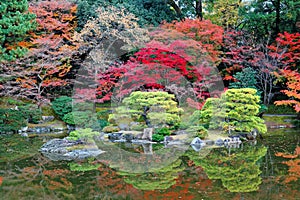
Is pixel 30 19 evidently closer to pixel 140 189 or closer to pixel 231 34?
pixel 231 34

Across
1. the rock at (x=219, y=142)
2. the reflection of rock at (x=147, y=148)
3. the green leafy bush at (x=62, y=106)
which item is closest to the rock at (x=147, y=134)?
the reflection of rock at (x=147, y=148)

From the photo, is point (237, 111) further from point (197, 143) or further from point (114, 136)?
point (114, 136)

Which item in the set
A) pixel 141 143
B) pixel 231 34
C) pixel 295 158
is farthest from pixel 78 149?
pixel 231 34

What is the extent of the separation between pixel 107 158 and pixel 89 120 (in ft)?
16.0

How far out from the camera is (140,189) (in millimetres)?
6035

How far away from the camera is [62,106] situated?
14.3 metres

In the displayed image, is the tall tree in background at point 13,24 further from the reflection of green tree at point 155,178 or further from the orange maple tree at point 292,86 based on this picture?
the orange maple tree at point 292,86

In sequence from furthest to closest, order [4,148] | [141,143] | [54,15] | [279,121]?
[54,15] → [279,121] → [141,143] → [4,148]

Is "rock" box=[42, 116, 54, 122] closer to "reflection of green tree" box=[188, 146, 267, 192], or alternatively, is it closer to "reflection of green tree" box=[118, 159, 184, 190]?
"reflection of green tree" box=[188, 146, 267, 192]

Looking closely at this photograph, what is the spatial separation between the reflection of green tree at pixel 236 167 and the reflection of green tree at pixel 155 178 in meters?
0.67

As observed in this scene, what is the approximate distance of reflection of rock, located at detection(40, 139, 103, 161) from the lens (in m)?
8.79

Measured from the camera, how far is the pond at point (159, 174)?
5766 mm

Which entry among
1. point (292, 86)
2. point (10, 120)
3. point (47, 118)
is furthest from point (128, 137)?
point (292, 86)

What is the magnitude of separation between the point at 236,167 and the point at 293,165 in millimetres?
1144
